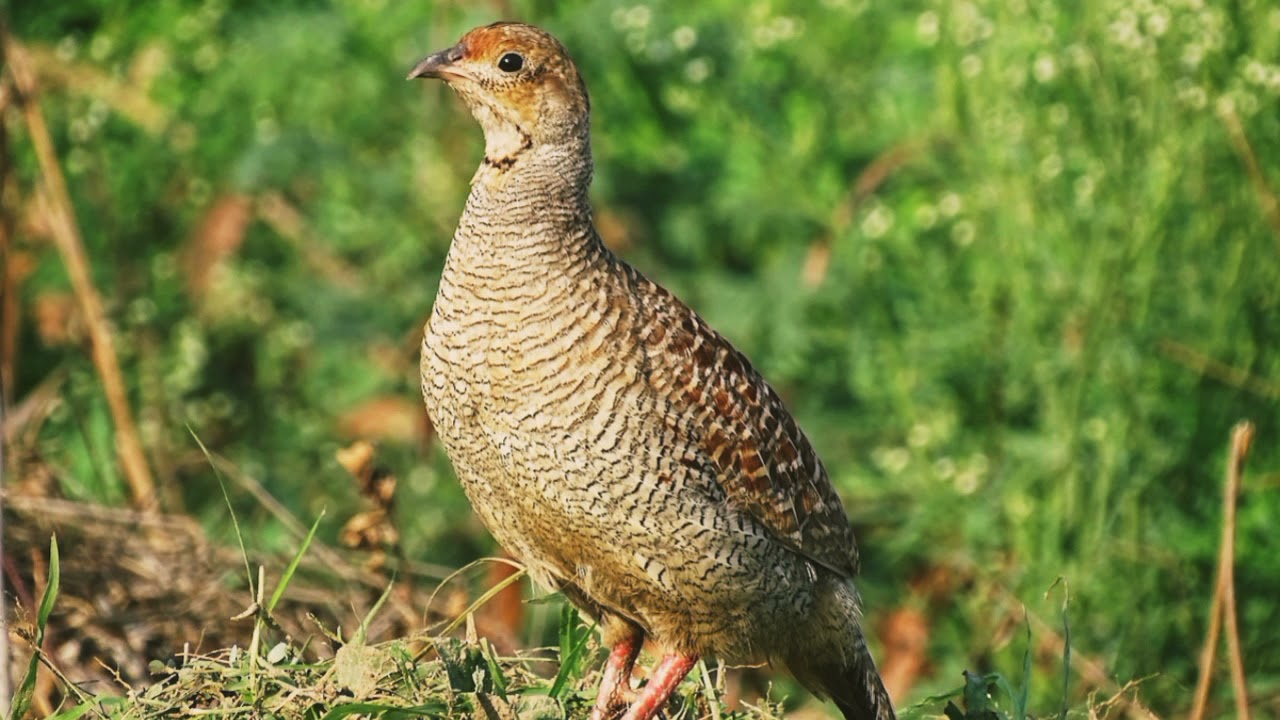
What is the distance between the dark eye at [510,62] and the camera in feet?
14.7

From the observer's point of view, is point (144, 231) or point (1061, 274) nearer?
point (1061, 274)

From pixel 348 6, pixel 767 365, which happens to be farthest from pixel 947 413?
pixel 348 6

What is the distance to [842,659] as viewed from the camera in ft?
15.8

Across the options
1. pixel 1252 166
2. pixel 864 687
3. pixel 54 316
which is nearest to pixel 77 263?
pixel 54 316

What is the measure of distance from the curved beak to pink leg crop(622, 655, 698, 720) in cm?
140

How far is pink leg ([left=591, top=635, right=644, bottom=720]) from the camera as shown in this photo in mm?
4473

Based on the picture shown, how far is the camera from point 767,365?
7641 millimetres

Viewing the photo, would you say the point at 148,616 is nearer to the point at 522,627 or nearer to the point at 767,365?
the point at 522,627

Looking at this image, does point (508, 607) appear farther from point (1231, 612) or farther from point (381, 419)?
point (1231, 612)

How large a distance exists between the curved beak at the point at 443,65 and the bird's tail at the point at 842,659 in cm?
150

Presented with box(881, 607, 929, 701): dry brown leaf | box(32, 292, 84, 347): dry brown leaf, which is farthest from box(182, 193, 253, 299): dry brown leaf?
box(881, 607, 929, 701): dry brown leaf

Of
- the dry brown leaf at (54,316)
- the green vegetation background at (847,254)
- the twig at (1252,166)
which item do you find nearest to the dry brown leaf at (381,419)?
the green vegetation background at (847,254)

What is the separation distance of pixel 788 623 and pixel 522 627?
3.00 m

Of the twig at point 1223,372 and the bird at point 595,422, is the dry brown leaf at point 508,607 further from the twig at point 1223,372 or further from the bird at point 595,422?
the bird at point 595,422
